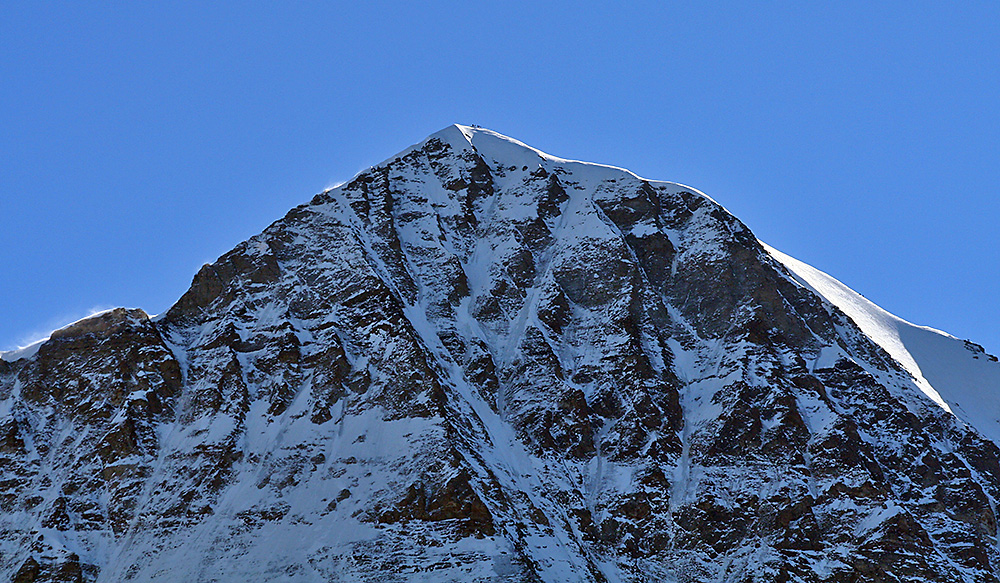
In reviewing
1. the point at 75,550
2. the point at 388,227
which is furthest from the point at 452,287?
the point at 75,550

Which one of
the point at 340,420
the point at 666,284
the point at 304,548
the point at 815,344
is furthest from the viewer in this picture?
the point at 666,284

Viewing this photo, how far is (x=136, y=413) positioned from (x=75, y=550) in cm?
2319

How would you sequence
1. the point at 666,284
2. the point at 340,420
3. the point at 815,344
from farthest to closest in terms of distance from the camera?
the point at 666,284, the point at 815,344, the point at 340,420

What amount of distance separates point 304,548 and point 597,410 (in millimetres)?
47460

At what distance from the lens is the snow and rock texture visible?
488 ft

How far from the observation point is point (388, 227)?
652 ft

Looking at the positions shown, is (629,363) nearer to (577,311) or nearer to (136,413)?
(577,311)

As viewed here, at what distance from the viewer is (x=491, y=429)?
168 meters

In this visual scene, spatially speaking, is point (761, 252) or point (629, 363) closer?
point (629, 363)

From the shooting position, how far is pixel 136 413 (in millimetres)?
170125

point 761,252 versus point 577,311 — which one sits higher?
point 761,252

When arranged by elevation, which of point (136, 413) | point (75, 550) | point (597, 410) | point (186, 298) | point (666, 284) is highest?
point (666, 284)

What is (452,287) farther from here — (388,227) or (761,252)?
(761,252)

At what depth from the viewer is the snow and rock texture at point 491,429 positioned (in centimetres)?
14875
